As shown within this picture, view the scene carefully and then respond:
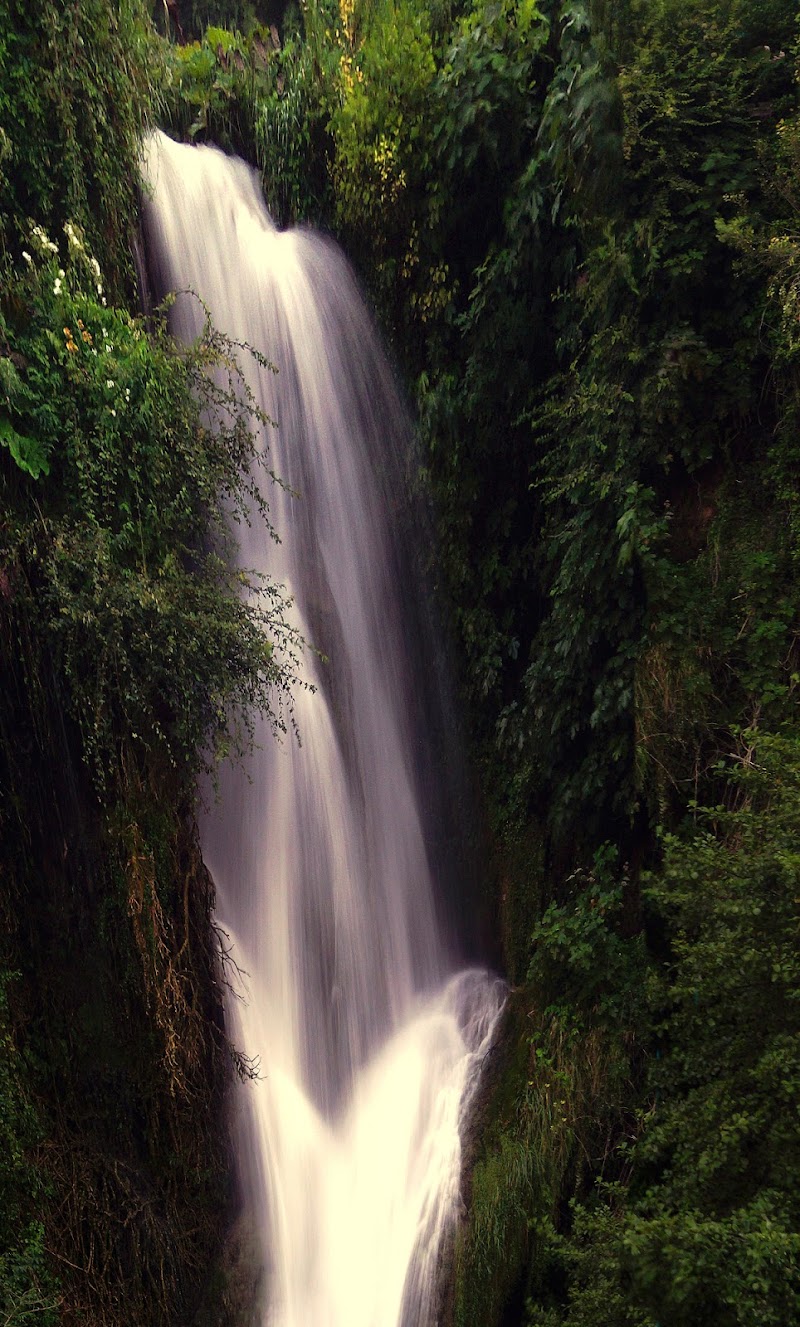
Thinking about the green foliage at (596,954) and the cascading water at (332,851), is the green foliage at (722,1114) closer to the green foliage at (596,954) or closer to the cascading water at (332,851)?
the green foliage at (596,954)

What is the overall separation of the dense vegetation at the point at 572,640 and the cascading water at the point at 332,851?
60 centimetres

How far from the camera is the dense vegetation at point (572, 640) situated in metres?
5.53

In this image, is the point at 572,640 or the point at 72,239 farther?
the point at 572,640

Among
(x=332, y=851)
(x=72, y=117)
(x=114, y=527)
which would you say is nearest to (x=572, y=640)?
(x=332, y=851)

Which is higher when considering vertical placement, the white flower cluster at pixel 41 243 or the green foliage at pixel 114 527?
the white flower cluster at pixel 41 243

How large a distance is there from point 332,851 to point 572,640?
2.65m

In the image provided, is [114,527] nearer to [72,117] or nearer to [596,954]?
[72,117]

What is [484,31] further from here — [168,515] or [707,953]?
[707,953]

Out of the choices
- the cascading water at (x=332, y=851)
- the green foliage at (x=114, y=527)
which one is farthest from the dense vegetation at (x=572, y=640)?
the cascading water at (x=332, y=851)

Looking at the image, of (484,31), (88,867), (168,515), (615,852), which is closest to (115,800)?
(88,867)

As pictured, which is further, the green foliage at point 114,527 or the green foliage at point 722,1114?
the green foliage at point 114,527

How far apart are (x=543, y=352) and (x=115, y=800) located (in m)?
4.94

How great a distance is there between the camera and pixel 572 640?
7285 mm

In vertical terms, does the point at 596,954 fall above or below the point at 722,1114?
below
